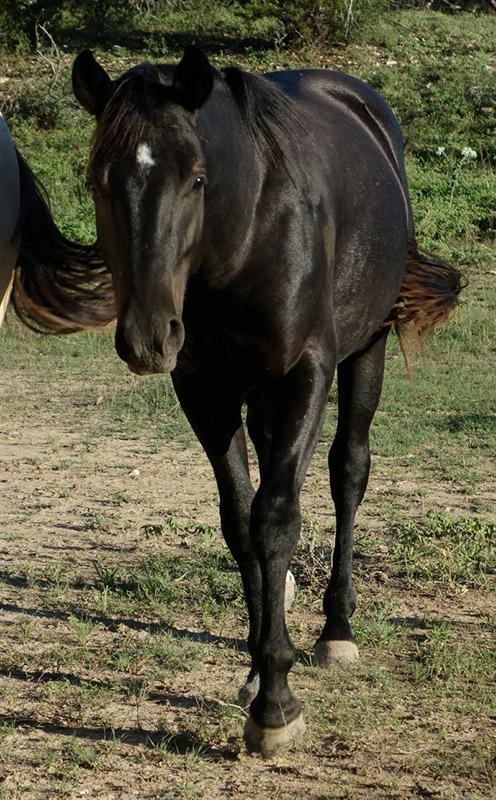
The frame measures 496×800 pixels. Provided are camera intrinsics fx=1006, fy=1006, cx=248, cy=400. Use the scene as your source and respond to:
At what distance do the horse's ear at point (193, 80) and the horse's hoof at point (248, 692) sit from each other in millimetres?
1787

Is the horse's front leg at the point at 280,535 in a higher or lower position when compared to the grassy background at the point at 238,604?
higher

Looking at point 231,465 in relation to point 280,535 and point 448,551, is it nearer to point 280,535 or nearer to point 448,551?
point 280,535

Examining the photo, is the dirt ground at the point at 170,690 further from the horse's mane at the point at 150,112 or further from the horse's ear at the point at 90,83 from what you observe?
the horse's ear at the point at 90,83

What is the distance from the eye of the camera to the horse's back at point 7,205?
304cm

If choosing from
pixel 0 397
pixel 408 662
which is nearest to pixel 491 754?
pixel 408 662

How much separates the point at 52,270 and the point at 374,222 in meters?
1.18

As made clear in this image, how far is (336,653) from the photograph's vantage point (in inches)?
138

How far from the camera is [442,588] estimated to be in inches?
163

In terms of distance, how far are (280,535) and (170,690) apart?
75 centimetres

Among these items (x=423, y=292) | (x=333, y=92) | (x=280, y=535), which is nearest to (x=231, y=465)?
(x=280, y=535)

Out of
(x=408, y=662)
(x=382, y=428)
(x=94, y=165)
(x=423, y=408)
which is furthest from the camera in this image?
(x=423, y=408)

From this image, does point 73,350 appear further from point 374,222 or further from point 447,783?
point 447,783

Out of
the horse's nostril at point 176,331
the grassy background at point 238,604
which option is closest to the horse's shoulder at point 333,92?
the grassy background at point 238,604

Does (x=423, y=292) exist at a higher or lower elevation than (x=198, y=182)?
lower
